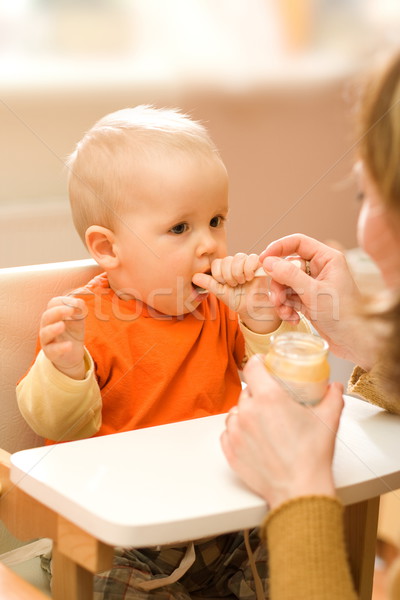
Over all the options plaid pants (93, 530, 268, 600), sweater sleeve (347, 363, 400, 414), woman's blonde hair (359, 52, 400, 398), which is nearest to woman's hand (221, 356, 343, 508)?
woman's blonde hair (359, 52, 400, 398)

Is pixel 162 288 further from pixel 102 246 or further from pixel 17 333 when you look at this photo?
pixel 17 333

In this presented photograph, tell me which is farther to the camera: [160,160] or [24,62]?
[24,62]

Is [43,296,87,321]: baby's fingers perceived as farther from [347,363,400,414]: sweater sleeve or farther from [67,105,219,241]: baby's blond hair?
[347,363,400,414]: sweater sleeve

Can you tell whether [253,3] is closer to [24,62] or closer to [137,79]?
[137,79]

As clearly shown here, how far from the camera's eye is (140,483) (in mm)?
899

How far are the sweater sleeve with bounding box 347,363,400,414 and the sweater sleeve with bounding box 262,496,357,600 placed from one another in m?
0.32

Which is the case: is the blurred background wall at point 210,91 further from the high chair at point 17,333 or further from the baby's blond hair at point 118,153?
the high chair at point 17,333

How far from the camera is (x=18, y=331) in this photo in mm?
1336

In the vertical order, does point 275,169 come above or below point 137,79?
below

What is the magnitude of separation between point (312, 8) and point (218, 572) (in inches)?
83.1

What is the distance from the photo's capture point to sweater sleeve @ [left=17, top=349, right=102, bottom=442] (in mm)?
1170

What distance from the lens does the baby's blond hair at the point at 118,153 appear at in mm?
1334

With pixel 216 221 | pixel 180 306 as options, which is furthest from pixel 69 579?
pixel 216 221

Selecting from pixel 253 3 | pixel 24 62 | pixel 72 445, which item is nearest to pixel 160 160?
pixel 72 445
